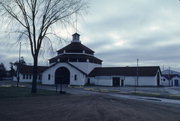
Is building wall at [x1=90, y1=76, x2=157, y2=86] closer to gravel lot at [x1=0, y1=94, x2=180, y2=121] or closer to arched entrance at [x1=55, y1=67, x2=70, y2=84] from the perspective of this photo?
arched entrance at [x1=55, y1=67, x2=70, y2=84]

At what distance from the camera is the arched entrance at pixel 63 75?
54.0 m

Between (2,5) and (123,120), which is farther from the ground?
(2,5)

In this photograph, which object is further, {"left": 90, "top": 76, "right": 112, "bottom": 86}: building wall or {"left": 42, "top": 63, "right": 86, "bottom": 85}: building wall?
{"left": 90, "top": 76, "right": 112, "bottom": 86}: building wall

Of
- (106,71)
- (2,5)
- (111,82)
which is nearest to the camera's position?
(2,5)

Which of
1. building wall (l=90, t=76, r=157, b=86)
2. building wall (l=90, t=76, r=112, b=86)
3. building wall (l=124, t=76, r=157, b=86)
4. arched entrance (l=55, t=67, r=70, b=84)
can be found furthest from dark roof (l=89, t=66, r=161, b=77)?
arched entrance (l=55, t=67, r=70, b=84)

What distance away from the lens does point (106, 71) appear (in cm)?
5862

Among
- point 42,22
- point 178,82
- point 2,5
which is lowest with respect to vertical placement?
point 178,82

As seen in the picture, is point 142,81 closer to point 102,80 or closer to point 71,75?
point 102,80

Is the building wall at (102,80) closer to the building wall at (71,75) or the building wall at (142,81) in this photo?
the building wall at (71,75)

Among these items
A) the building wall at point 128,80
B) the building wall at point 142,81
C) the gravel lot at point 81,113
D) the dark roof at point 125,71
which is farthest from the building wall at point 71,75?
the gravel lot at point 81,113

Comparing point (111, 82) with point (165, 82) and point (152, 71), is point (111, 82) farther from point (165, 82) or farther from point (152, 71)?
point (165, 82)

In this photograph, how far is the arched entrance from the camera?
177 ft

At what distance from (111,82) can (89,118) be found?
44.3 meters

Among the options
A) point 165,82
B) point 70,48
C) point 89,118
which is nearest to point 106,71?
point 70,48
